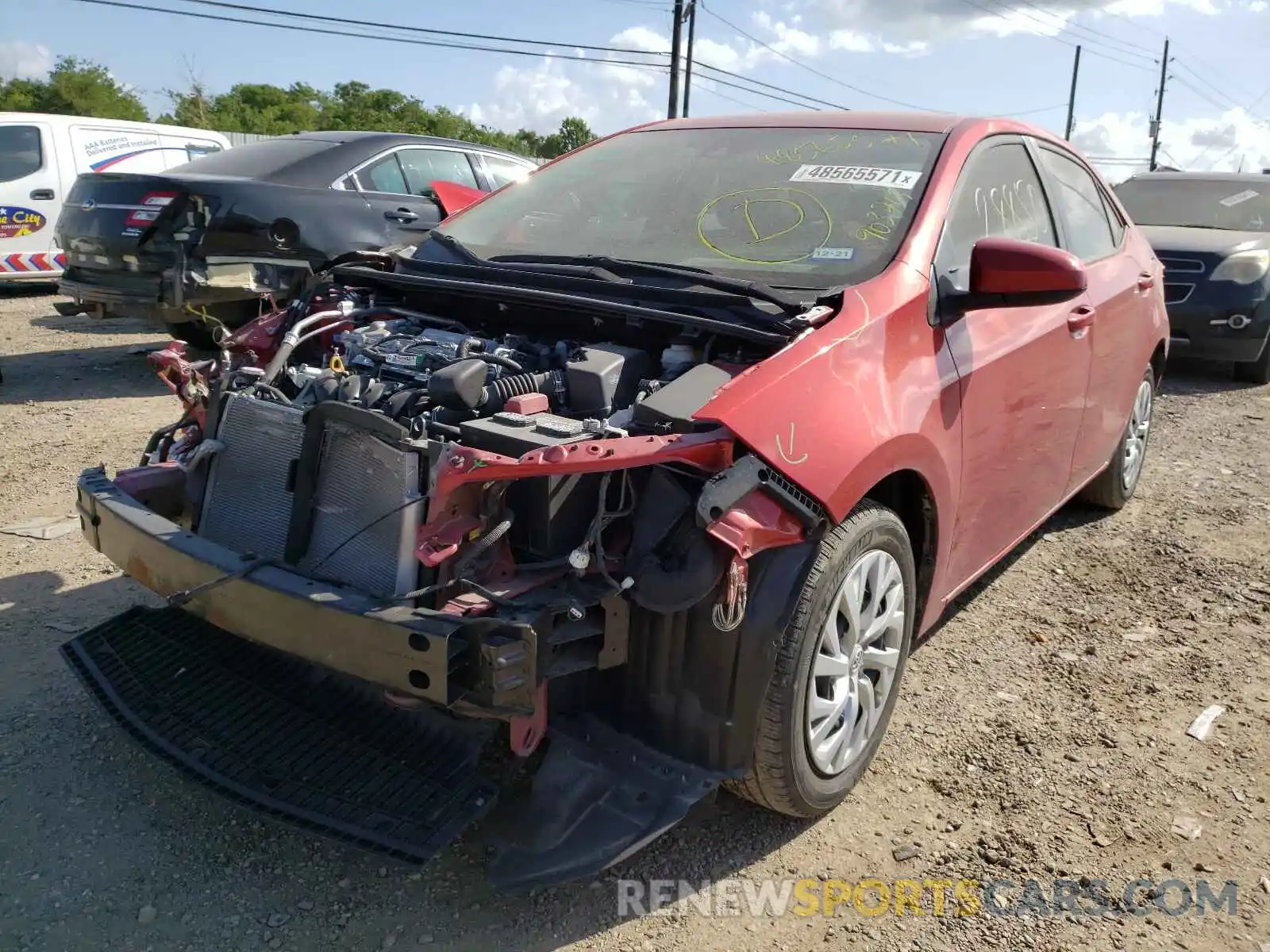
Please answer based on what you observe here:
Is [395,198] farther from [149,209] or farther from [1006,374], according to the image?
[1006,374]

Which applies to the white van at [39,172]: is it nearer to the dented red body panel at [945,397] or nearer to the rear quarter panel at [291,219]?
the rear quarter panel at [291,219]

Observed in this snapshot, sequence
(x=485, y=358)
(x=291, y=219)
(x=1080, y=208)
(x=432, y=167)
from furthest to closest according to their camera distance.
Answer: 1. (x=432, y=167)
2. (x=291, y=219)
3. (x=1080, y=208)
4. (x=485, y=358)

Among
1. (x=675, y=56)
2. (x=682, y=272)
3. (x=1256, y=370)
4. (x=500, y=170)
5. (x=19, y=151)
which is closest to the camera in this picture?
(x=682, y=272)

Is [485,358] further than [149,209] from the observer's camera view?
No

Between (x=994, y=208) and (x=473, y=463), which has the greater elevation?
(x=994, y=208)

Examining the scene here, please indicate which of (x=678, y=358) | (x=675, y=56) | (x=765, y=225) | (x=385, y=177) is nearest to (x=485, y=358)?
(x=678, y=358)


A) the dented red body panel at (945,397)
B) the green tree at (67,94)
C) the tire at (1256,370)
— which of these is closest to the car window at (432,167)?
the dented red body panel at (945,397)

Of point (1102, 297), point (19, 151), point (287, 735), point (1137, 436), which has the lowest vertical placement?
point (287, 735)

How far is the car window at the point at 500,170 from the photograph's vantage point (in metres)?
8.20

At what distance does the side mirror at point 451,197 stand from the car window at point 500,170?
3.57 m

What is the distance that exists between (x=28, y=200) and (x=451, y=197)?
28.2 feet

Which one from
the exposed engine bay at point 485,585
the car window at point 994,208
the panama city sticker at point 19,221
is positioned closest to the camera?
the exposed engine bay at point 485,585

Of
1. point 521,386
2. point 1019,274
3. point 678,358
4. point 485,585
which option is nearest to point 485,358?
point 521,386

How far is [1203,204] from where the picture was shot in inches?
369
